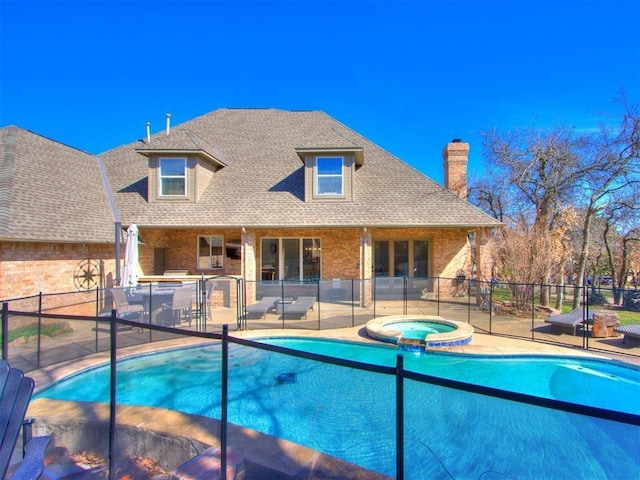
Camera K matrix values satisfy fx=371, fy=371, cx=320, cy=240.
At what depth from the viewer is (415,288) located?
12.3 metres

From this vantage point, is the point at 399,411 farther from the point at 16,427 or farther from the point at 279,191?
the point at 279,191

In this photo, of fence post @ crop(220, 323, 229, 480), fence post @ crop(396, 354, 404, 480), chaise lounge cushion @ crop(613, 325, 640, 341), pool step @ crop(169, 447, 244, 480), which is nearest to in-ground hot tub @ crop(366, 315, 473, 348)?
chaise lounge cushion @ crop(613, 325, 640, 341)

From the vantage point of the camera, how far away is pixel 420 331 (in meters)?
11.0

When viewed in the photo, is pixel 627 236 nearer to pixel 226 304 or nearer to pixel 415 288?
pixel 415 288

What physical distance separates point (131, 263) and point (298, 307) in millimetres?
5456

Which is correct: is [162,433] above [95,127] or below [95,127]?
below

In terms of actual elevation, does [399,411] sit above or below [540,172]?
below

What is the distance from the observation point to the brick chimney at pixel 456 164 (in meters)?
17.3

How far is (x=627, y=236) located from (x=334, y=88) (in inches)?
689

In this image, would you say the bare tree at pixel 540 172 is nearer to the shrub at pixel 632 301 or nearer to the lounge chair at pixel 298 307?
the shrub at pixel 632 301

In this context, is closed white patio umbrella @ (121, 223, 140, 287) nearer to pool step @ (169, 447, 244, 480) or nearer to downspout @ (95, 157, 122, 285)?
downspout @ (95, 157, 122, 285)

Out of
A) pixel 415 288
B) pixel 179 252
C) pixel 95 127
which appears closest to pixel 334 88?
A: pixel 179 252

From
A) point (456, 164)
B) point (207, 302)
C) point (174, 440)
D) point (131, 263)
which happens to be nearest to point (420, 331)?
point (207, 302)

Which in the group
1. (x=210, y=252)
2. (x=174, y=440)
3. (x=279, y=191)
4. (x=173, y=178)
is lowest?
(x=174, y=440)
